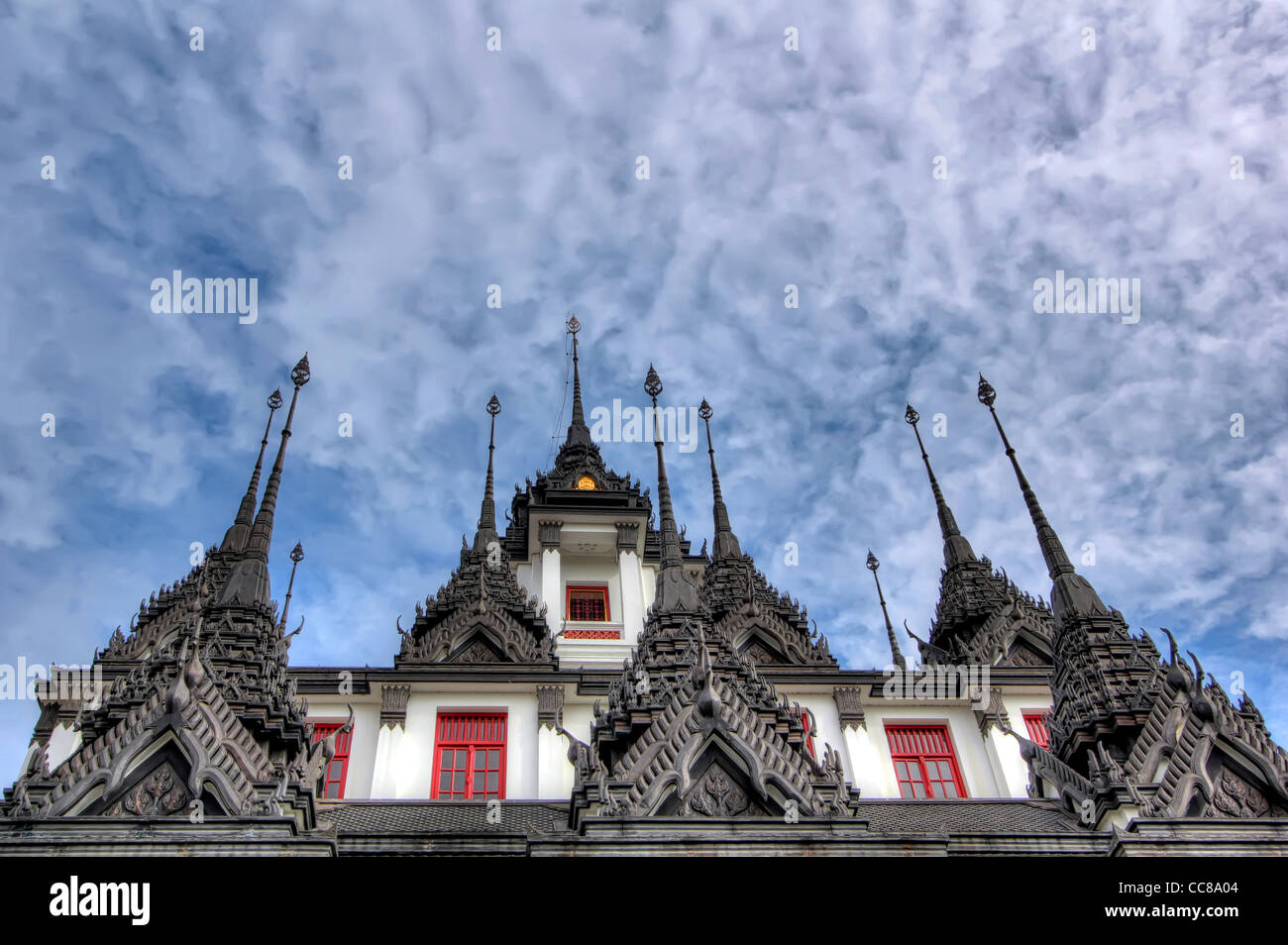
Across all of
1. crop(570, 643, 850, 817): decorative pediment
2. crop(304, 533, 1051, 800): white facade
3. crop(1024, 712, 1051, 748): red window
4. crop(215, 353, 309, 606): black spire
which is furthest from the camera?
crop(1024, 712, 1051, 748): red window

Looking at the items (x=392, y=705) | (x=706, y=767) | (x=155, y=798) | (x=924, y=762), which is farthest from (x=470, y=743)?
(x=924, y=762)

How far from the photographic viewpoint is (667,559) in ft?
62.9

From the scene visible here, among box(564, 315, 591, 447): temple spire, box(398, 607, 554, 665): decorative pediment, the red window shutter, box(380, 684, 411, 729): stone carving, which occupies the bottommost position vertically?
box(380, 684, 411, 729): stone carving

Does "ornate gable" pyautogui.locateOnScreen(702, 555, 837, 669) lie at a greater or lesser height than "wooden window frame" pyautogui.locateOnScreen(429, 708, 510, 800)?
greater

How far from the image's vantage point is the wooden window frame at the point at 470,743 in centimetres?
1994

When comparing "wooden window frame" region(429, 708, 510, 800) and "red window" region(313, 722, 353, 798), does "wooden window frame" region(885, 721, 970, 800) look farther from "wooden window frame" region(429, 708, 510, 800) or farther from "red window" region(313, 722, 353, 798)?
"red window" region(313, 722, 353, 798)

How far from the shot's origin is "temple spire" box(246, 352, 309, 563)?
18672 millimetres

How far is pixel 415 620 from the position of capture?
24.3 meters

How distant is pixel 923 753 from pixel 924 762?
8.8 inches

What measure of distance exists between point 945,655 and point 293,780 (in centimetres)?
1891

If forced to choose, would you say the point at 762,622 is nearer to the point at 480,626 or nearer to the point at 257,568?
the point at 480,626

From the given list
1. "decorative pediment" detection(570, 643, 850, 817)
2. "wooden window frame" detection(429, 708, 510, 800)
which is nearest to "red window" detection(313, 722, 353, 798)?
"wooden window frame" detection(429, 708, 510, 800)

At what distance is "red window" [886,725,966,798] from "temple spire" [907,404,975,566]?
336 inches
